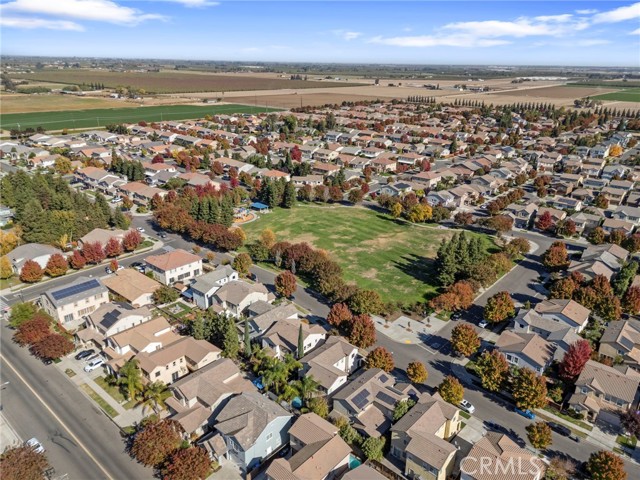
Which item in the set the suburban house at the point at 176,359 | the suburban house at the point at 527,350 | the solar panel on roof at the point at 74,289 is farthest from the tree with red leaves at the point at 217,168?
the suburban house at the point at 527,350

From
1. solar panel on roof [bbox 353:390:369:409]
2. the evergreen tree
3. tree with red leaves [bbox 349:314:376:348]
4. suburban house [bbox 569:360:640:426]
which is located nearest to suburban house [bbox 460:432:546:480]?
solar panel on roof [bbox 353:390:369:409]

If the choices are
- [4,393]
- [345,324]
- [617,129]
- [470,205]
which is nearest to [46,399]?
[4,393]

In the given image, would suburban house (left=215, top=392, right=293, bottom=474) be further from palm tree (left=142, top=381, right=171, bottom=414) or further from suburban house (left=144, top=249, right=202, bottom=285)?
suburban house (left=144, top=249, right=202, bottom=285)

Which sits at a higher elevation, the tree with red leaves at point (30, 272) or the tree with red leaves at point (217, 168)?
the tree with red leaves at point (217, 168)

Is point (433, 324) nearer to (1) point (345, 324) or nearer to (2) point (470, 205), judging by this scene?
(1) point (345, 324)

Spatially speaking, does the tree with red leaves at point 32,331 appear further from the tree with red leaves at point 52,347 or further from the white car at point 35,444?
the white car at point 35,444
